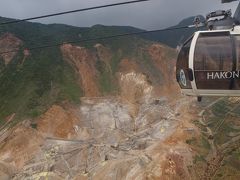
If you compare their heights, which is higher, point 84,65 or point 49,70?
point 49,70

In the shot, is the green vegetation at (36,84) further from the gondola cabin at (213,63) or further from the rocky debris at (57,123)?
the gondola cabin at (213,63)

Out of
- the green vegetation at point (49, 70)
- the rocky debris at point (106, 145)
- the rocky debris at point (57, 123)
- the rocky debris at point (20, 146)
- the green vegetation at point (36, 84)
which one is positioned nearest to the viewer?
the rocky debris at point (106, 145)

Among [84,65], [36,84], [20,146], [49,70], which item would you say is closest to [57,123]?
[20,146]

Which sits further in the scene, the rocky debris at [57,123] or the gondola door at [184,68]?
the rocky debris at [57,123]

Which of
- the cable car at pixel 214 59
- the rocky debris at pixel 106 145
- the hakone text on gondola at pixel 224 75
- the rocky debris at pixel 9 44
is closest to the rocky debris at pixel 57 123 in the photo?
the rocky debris at pixel 106 145

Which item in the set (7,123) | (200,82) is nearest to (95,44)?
(7,123)

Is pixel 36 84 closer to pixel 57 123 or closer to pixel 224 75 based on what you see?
pixel 57 123

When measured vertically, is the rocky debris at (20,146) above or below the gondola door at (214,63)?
below

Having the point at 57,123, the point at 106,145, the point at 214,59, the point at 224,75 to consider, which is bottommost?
the point at 106,145
